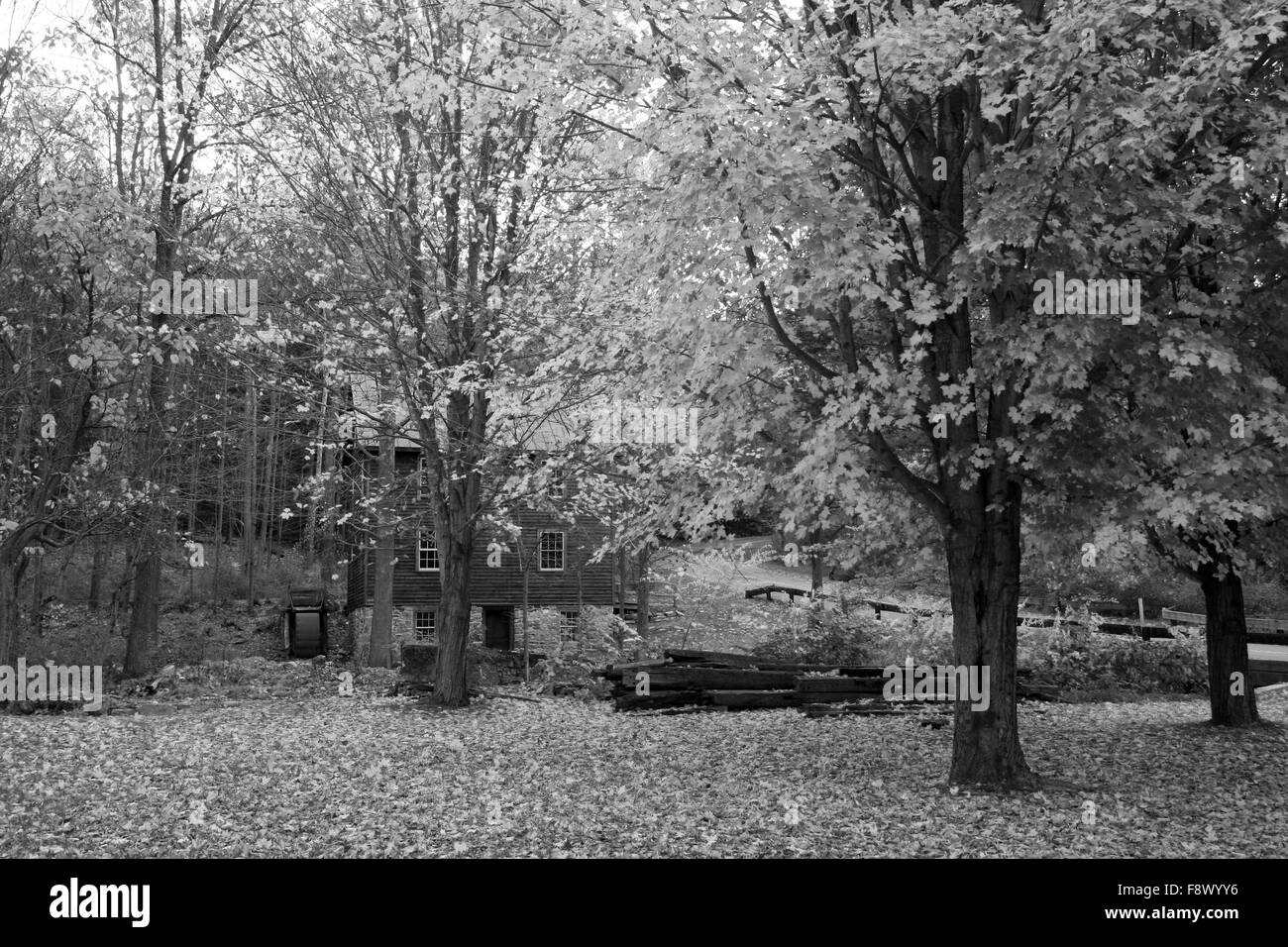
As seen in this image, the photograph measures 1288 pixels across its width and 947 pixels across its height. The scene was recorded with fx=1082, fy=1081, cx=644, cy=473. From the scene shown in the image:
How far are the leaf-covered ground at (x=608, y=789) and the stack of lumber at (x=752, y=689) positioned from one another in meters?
1.05

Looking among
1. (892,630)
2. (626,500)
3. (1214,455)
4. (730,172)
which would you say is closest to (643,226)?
(730,172)

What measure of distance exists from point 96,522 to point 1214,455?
15.3 m

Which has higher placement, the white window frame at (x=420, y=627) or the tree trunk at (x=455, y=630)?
the tree trunk at (x=455, y=630)

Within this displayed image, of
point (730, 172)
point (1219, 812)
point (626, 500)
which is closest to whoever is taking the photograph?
point (730, 172)

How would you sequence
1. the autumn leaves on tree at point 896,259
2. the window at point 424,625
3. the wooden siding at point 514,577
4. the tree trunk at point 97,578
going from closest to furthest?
the autumn leaves on tree at point 896,259 → the tree trunk at point 97,578 → the wooden siding at point 514,577 → the window at point 424,625

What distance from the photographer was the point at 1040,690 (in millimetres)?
19062

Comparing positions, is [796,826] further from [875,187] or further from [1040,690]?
[1040,690]

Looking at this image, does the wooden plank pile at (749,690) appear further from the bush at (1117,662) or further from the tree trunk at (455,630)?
the bush at (1117,662)

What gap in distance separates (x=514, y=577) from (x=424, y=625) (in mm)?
3335

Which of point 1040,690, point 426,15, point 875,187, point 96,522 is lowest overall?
point 1040,690

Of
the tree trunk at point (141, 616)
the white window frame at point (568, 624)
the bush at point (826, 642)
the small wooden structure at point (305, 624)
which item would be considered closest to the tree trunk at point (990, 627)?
the bush at point (826, 642)

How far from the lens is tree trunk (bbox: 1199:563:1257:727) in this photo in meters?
15.1

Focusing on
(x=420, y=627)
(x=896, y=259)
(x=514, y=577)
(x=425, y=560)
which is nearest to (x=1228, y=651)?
(x=896, y=259)

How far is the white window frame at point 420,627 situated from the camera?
3162 cm
